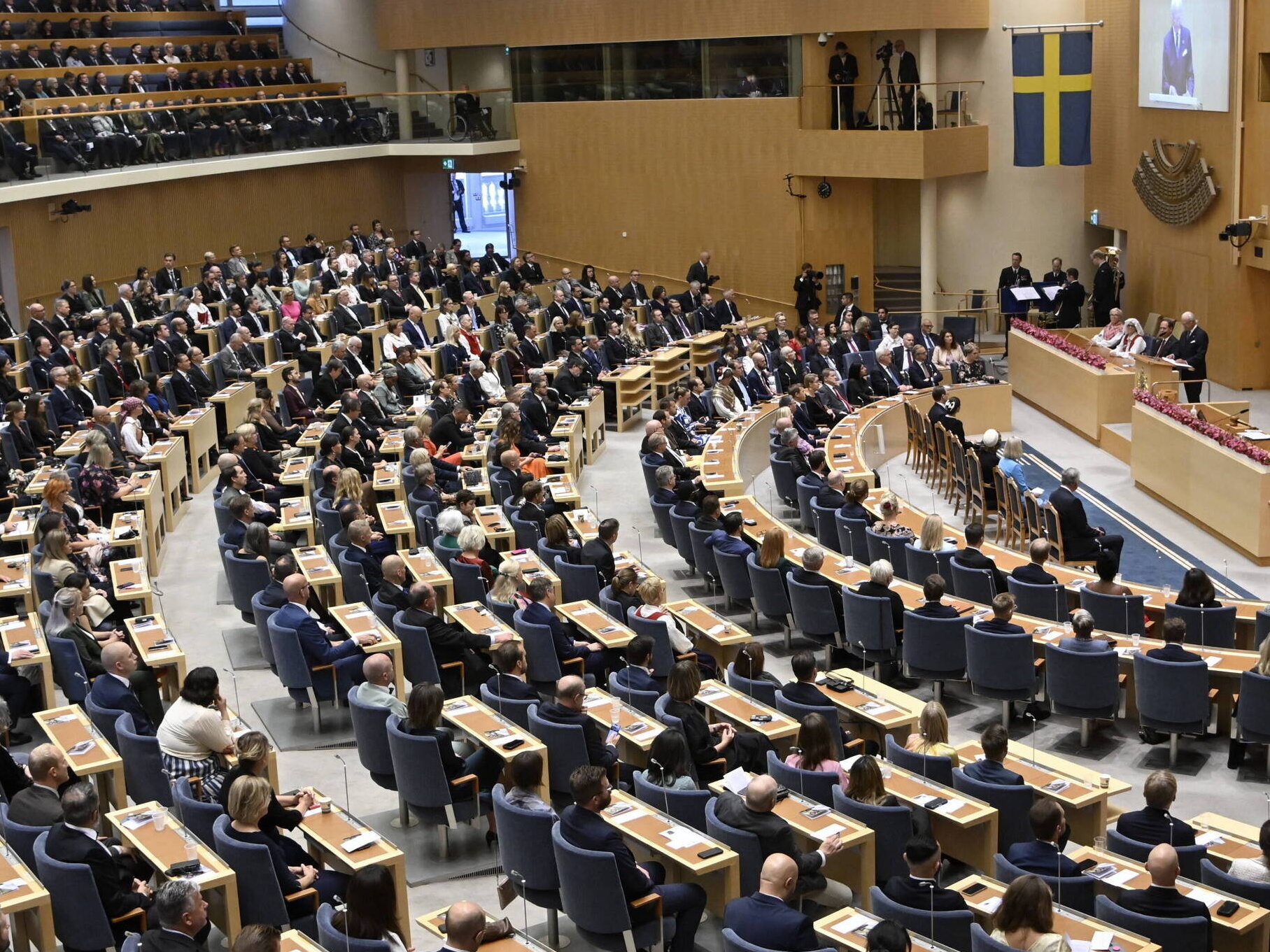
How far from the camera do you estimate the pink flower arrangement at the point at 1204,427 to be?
14047 mm

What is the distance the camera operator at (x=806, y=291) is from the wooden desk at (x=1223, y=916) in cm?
1848

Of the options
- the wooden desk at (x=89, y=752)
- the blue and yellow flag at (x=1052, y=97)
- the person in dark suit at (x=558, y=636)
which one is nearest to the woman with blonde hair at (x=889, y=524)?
the person in dark suit at (x=558, y=636)

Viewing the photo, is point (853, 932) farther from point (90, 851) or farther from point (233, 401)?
point (233, 401)

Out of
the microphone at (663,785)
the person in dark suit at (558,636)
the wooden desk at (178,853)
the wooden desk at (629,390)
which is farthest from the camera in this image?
the wooden desk at (629,390)

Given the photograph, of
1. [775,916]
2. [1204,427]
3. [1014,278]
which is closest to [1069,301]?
[1014,278]

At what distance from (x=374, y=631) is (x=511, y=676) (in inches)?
61.0

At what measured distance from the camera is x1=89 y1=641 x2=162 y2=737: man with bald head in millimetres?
8133

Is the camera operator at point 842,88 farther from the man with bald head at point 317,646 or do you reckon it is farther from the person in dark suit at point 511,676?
the person in dark suit at point 511,676

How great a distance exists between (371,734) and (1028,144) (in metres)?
17.2

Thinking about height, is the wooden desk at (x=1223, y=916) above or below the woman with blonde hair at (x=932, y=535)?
below

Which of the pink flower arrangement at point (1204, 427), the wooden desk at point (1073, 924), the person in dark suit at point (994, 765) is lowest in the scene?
the wooden desk at point (1073, 924)

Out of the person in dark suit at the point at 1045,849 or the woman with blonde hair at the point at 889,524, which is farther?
the woman with blonde hair at the point at 889,524

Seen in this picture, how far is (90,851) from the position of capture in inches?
254

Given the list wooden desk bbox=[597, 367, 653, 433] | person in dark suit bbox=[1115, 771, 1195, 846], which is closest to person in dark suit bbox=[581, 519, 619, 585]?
person in dark suit bbox=[1115, 771, 1195, 846]
